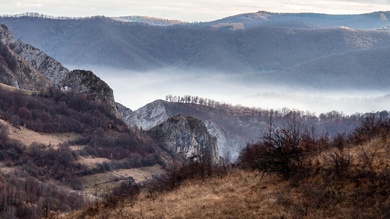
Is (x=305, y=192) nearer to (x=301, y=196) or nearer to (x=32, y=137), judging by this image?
(x=301, y=196)

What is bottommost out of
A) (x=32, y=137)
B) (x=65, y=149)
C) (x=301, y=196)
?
(x=65, y=149)

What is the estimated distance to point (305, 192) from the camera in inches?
1069

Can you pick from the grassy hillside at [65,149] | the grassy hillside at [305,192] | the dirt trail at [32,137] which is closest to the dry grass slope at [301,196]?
the grassy hillside at [305,192]

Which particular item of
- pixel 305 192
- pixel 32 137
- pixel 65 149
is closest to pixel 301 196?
pixel 305 192

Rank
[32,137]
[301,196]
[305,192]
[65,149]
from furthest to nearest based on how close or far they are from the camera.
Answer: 1. [32,137]
2. [65,149]
3. [305,192]
4. [301,196]

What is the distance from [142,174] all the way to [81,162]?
695 inches

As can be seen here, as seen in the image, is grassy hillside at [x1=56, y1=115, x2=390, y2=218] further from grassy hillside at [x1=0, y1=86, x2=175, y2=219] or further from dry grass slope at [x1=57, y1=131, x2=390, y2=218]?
grassy hillside at [x1=0, y1=86, x2=175, y2=219]

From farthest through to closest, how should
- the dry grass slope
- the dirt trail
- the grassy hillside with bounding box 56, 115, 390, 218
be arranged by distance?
the dirt trail < the grassy hillside with bounding box 56, 115, 390, 218 < the dry grass slope

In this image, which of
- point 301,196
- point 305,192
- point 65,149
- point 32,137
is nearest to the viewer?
point 301,196

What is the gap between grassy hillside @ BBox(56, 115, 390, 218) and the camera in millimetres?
25031

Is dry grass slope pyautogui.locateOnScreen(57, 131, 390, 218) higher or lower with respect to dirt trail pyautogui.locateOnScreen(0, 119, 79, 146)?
lower

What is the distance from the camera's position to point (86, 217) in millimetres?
34188

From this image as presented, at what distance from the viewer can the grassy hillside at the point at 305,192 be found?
25.0 metres

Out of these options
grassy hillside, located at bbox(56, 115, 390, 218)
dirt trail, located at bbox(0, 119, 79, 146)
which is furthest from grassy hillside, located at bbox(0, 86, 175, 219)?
grassy hillside, located at bbox(56, 115, 390, 218)
